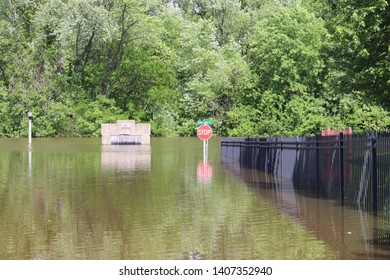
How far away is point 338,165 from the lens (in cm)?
1952

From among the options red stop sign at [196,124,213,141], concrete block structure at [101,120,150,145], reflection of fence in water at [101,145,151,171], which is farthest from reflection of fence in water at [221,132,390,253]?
concrete block structure at [101,120,150,145]

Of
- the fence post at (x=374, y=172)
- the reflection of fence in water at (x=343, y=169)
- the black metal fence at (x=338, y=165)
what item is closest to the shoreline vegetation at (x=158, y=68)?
the black metal fence at (x=338, y=165)

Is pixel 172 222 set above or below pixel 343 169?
below

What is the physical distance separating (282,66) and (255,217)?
155ft

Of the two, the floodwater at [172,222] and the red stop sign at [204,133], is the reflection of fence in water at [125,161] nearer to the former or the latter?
the red stop sign at [204,133]

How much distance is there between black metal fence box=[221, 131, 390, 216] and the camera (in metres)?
16.1

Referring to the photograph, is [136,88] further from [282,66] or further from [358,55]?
[358,55]

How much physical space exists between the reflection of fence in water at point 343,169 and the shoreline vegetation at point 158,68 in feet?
110

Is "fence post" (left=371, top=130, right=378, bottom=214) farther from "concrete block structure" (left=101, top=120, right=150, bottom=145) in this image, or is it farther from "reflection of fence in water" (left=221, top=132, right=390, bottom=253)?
"concrete block structure" (left=101, top=120, right=150, bottom=145)

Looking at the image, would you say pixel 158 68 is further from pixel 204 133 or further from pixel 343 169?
pixel 343 169

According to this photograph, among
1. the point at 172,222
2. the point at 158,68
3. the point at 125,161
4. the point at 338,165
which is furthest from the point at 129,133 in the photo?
the point at 172,222

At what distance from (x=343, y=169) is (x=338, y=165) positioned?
58.8 inches

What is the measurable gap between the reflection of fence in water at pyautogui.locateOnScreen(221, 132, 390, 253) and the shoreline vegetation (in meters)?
33.5

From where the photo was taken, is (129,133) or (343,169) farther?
(129,133)
